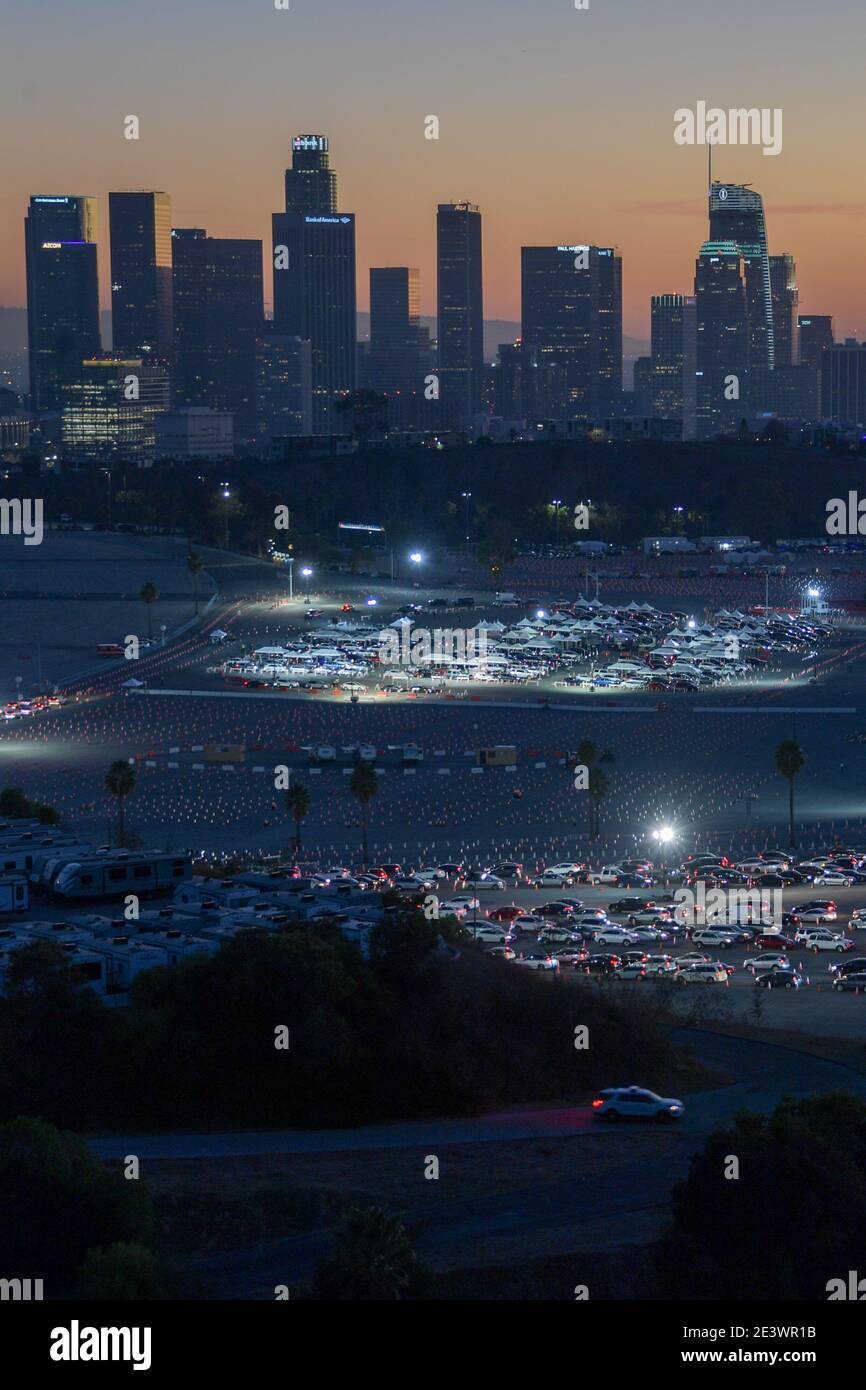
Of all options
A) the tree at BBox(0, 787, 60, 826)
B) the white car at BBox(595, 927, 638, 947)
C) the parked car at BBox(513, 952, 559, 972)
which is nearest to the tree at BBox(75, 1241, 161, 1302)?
the parked car at BBox(513, 952, 559, 972)

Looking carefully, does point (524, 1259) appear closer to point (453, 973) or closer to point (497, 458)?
point (453, 973)

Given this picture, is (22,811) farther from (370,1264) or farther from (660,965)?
(370,1264)

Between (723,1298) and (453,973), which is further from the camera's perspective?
(453,973)

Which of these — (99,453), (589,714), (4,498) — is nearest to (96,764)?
(589,714)

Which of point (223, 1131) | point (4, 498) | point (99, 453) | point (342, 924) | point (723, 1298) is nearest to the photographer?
point (723, 1298)

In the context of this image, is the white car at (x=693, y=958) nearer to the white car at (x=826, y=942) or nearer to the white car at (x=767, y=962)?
the white car at (x=767, y=962)
